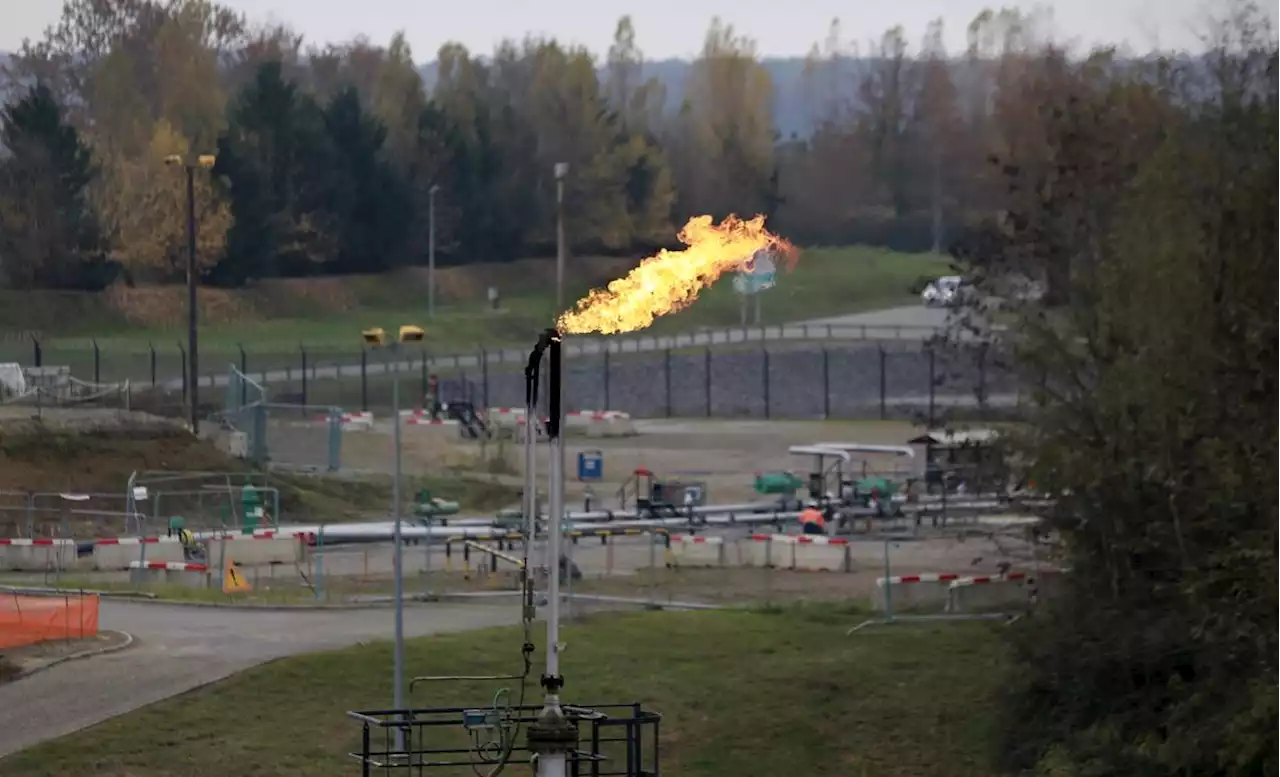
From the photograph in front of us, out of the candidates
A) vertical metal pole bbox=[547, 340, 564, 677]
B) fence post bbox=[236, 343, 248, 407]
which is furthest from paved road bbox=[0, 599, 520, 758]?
fence post bbox=[236, 343, 248, 407]

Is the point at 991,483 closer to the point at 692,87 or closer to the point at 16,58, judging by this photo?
the point at 692,87

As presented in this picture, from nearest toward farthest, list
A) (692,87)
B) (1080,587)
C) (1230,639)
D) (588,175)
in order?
(1230,639)
(1080,587)
(588,175)
(692,87)

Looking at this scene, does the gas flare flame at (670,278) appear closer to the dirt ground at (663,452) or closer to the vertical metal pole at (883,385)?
the dirt ground at (663,452)

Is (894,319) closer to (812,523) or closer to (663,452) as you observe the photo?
(663,452)

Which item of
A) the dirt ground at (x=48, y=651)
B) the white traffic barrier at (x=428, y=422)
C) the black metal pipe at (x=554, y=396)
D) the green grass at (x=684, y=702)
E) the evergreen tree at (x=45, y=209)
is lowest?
the green grass at (x=684, y=702)

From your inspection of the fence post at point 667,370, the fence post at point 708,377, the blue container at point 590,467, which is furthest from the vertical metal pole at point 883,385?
the blue container at point 590,467

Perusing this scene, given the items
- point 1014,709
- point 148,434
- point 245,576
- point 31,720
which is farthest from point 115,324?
point 1014,709
